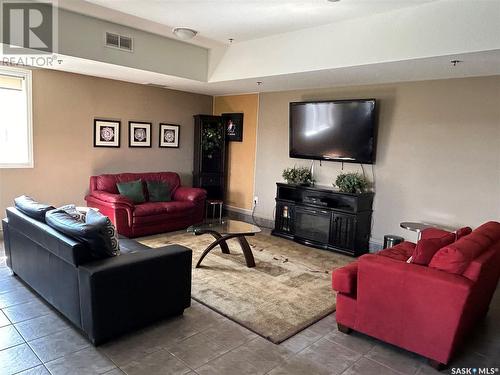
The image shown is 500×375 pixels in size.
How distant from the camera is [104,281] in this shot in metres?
2.50

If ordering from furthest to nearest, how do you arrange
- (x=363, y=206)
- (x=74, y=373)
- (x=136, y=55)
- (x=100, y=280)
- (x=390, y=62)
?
(x=363, y=206), (x=136, y=55), (x=390, y=62), (x=100, y=280), (x=74, y=373)

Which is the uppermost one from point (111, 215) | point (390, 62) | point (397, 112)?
point (390, 62)

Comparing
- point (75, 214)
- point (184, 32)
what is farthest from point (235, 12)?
point (75, 214)

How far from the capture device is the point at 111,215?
5.16 m

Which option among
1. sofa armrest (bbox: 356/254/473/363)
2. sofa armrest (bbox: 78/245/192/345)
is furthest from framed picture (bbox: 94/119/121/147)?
sofa armrest (bbox: 356/254/473/363)

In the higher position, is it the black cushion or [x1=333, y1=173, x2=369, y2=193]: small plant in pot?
[x1=333, y1=173, x2=369, y2=193]: small plant in pot

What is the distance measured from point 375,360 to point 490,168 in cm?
289

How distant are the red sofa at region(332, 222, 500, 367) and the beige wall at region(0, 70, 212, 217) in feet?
14.7

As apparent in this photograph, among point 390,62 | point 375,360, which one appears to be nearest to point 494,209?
point 390,62

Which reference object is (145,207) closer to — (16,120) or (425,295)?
(16,120)

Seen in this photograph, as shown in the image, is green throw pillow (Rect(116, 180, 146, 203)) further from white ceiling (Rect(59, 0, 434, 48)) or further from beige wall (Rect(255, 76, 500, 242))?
beige wall (Rect(255, 76, 500, 242))

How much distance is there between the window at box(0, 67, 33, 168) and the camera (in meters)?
5.00

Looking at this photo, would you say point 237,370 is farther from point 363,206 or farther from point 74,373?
point 363,206

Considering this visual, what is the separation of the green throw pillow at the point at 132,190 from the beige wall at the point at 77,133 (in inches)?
21.0
